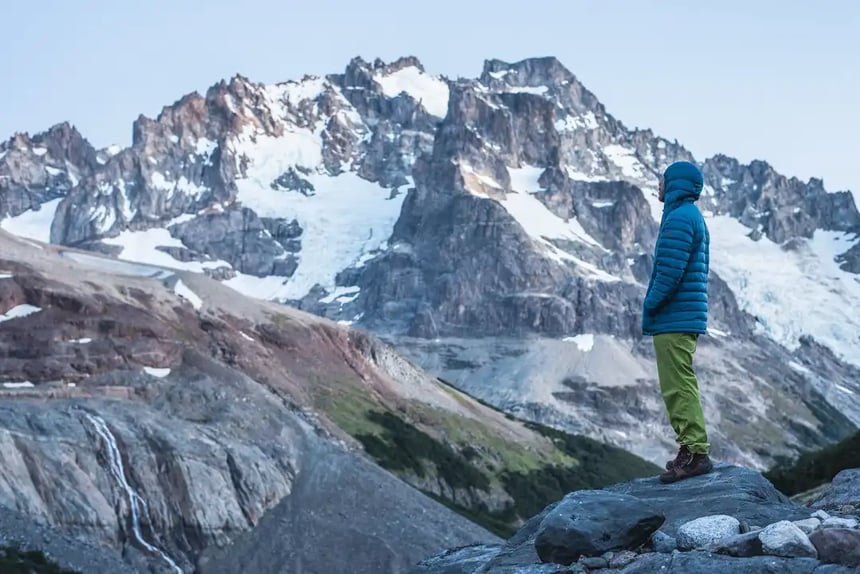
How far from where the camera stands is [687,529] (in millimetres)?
12133

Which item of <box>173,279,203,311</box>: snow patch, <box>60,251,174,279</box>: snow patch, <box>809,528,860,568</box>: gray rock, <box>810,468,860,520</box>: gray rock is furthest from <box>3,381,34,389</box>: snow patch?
<box>809,528,860,568</box>: gray rock

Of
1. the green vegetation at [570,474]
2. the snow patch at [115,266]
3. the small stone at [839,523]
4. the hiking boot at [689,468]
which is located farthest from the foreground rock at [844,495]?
the snow patch at [115,266]

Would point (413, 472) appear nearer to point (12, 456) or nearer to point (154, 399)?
point (154, 399)

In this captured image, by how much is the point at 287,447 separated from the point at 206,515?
1313 cm

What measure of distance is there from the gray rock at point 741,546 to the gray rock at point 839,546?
1.88 ft

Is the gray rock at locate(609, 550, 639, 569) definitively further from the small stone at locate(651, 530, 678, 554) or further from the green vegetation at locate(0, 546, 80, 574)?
the green vegetation at locate(0, 546, 80, 574)

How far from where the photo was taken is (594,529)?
41.5ft

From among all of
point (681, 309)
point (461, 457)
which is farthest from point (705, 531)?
point (461, 457)

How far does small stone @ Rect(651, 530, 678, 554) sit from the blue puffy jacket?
3.45 m

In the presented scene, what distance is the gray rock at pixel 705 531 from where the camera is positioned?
11.9 meters

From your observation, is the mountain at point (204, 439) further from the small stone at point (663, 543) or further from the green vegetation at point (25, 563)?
the small stone at point (663, 543)

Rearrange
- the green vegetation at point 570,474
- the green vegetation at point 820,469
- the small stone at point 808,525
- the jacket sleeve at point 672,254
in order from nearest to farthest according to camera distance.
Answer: the small stone at point 808,525
the jacket sleeve at point 672,254
the green vegetation at point 820,469
the green vegetation at point 570,474

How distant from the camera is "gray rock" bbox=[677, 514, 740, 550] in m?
11.9

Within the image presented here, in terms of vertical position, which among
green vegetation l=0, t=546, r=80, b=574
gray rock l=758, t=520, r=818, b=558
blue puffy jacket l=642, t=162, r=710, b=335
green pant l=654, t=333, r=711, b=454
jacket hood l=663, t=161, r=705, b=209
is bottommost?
green vegetation l=0, t=546, r=80, b=574
